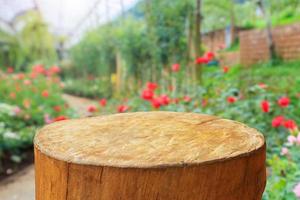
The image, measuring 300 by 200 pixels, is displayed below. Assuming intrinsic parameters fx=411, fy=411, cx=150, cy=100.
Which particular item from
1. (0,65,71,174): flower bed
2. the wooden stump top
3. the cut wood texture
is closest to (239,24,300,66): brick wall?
(0,65,71,174): flower bed

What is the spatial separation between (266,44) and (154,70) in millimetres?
2319

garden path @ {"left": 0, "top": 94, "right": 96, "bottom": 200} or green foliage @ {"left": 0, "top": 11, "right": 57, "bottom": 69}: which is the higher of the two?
green foliage @ {"left": 0, "top": 11, "right": 57, "bottom": 69}

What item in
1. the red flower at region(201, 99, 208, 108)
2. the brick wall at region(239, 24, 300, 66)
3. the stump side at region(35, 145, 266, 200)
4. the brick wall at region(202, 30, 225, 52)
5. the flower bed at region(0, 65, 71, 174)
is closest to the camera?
the stump side at region(35, 145, 266, 200)

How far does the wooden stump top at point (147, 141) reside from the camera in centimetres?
89

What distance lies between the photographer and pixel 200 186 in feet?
2.95

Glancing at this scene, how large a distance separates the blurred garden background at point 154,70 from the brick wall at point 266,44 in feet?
0.06

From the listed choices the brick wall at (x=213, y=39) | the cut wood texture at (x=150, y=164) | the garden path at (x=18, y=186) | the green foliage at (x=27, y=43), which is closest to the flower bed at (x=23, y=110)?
the garden path at (x=18, y=186)

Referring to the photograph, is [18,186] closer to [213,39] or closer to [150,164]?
[150,164]

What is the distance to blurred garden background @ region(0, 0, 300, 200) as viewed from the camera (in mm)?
3053

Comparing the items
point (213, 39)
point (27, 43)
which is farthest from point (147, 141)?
point (27, 43)

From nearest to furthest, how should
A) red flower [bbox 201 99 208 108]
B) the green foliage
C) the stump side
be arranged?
the stump side
red flower [bbox 201 99 208 108]
the green foliage

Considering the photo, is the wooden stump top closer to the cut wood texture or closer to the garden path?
the cut wood texture

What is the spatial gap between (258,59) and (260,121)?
17.3 feet

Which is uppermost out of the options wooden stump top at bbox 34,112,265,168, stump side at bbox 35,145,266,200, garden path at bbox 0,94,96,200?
wooden stump top at bbox 34,112,265,168
